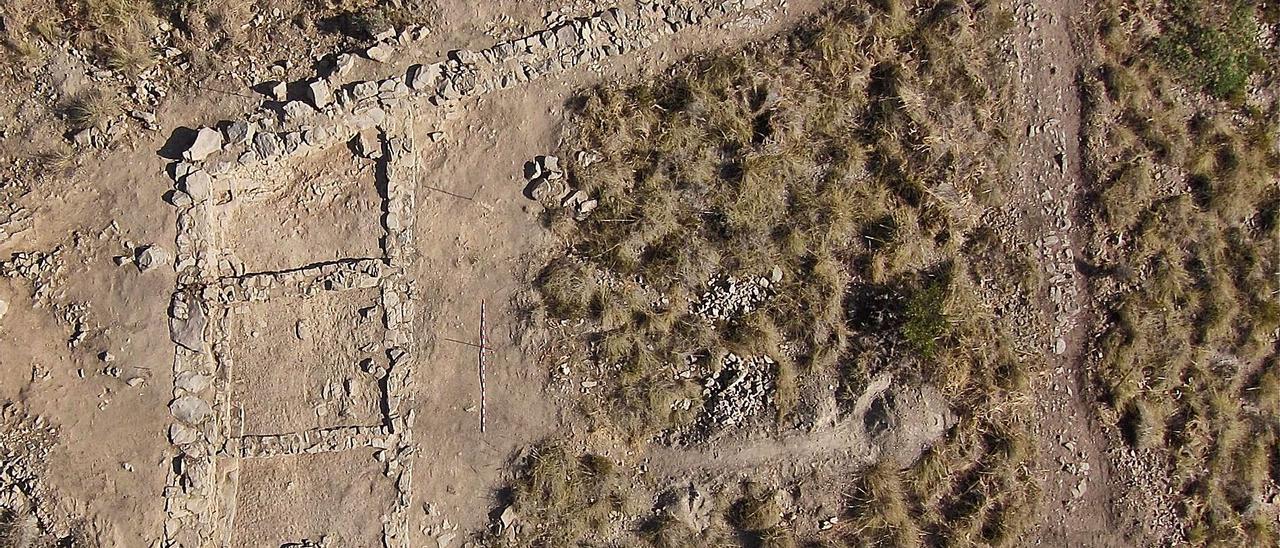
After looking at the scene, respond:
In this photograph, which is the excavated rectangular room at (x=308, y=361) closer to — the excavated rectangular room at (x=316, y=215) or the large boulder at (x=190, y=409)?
the large boulder at (x=190, y=409)

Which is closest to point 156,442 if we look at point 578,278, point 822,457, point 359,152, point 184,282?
point 184,282

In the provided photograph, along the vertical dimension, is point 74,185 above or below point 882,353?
above

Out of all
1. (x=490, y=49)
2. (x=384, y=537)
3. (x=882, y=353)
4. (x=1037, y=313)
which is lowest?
(x=384, y=537)

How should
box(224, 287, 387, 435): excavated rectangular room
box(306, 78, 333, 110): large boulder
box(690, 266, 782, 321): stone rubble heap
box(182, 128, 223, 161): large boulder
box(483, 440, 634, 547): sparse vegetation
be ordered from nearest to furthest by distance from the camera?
box(182, 128, 223, 161): large boulder, box(306, 78, 333, 110): large boulder, box(224, 287, 387, 435): excavated rectangular room, box(483, 440, 634, 547): sparse vegetation, box(690, 266, 782, 321): stone rubble heap

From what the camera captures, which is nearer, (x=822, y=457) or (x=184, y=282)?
(x=184, y=282)

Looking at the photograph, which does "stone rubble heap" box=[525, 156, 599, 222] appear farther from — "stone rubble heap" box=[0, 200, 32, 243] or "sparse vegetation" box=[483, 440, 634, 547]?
"stone rubble heap" box=[0, 200, 32, 243]

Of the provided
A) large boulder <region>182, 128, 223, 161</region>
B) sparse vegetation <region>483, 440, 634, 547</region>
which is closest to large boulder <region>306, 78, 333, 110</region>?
large boulder <region>182, 128, 223, 161</region>

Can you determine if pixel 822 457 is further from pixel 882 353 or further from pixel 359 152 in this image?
pixel 359 152
